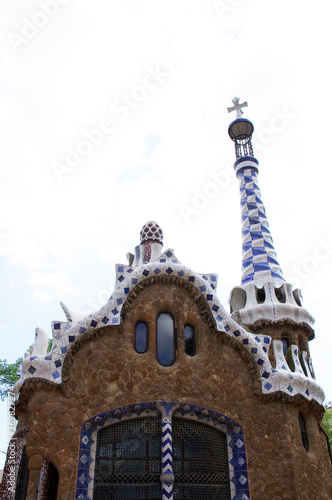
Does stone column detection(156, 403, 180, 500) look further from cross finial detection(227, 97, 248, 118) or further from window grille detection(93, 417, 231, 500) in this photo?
cross finial detection(227, 97, 248, 118)

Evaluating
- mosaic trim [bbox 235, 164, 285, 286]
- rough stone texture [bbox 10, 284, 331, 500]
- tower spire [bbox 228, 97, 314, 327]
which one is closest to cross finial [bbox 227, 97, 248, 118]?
tower spire [bbox 228, 97, 314, 327]

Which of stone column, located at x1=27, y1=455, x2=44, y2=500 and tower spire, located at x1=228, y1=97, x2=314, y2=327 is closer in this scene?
stone column, located at x1=27, y1=455, x2=44, y2=500

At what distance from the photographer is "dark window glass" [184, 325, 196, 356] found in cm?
785

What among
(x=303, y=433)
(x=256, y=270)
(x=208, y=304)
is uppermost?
(x=256, y=270)

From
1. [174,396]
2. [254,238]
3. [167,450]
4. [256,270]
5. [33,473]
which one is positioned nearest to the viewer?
[33,473]

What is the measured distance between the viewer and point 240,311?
1028 centimetres

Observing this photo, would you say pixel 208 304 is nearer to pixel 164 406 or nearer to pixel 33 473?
pixel 164 406

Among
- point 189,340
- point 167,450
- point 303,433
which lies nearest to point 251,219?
point 189,340

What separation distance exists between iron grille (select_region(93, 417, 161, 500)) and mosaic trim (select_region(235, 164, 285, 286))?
199 inches

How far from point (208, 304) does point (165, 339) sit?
3.28ft

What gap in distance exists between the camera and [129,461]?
267 inches

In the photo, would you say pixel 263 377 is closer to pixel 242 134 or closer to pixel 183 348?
pixel 183 348

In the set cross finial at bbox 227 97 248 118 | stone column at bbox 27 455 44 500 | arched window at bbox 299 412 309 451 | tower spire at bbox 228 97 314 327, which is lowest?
stone column at bbox 27 455 44 500

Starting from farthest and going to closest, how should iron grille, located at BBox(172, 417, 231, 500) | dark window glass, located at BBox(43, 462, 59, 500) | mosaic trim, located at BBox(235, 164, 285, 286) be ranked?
mosaic trim, located at BBox(235, 164, 285, 286), dark window glass, located at BBox(43, 462, 59, 500), iron grille, located at BBox(172, 417, 231, 500)
